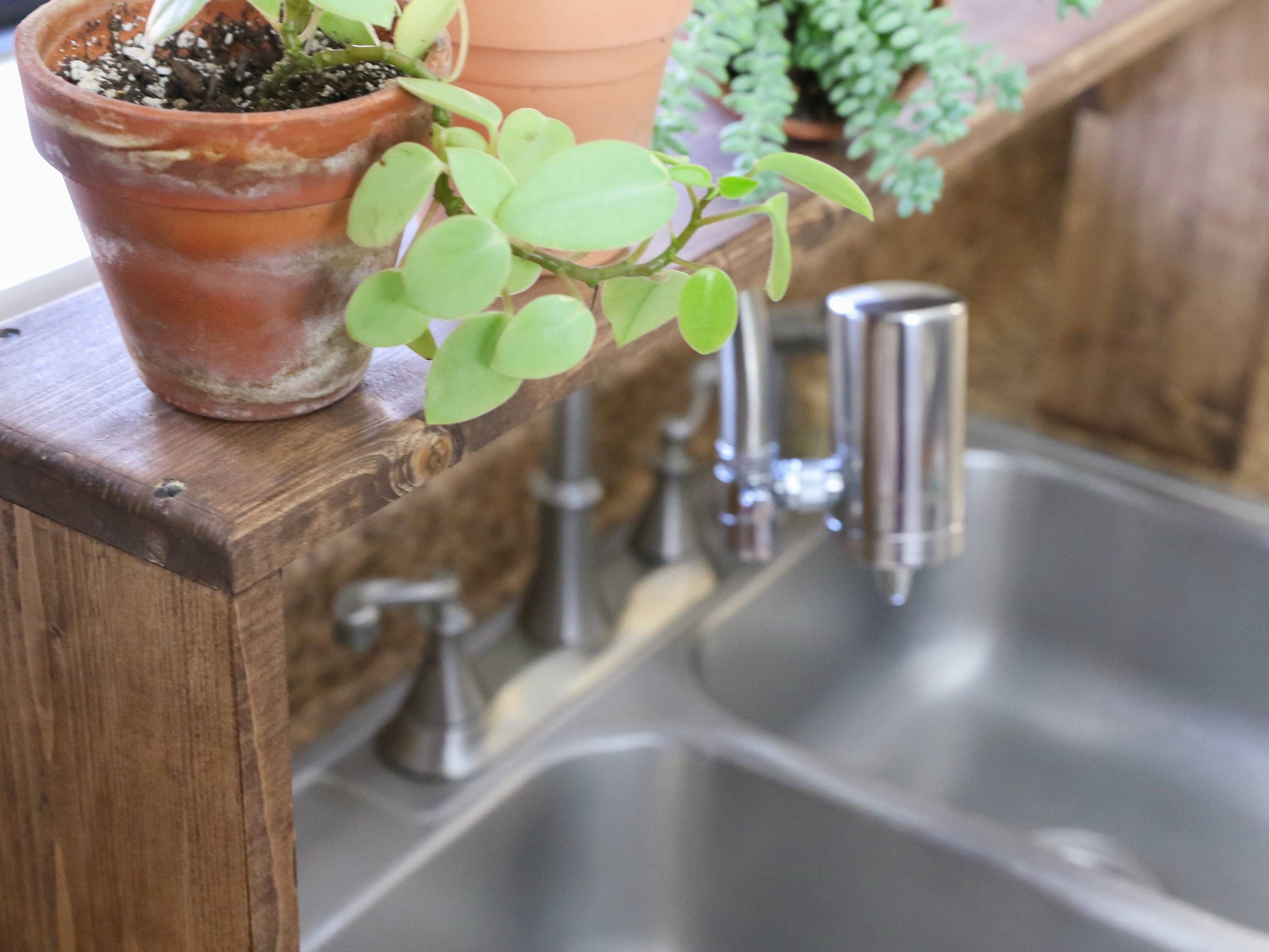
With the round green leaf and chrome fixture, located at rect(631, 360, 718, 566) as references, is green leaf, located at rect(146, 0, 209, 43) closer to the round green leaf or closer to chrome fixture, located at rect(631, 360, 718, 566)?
the round green leaf

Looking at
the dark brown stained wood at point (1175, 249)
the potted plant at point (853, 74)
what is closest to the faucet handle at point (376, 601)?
the potted plant at point (853, 74)

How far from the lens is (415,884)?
763 mm

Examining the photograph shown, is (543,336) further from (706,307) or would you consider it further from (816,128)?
(816,128)

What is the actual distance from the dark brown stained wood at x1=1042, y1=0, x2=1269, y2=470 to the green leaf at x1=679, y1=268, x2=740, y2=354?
2.80 ft

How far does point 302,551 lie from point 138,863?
0.49ft

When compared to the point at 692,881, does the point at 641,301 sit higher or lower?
higher

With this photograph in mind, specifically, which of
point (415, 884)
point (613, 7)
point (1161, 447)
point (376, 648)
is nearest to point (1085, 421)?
point (1161, 447)

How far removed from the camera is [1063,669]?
119 cm

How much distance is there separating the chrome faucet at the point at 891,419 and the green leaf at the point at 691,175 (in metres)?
0.34

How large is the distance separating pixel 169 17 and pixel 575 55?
5.6 inches

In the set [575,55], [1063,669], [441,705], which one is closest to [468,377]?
[575,55]

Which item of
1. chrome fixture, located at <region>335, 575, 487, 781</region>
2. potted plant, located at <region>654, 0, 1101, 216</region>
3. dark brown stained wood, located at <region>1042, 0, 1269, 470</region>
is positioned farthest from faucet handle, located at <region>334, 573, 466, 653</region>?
dark brown stained wood, located at <region>1042, 0, 1269, 470</region>

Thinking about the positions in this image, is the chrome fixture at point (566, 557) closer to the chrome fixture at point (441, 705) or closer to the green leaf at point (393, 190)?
the chrome fixture at point (441, 705)

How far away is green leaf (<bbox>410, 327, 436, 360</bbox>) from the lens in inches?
17.3
